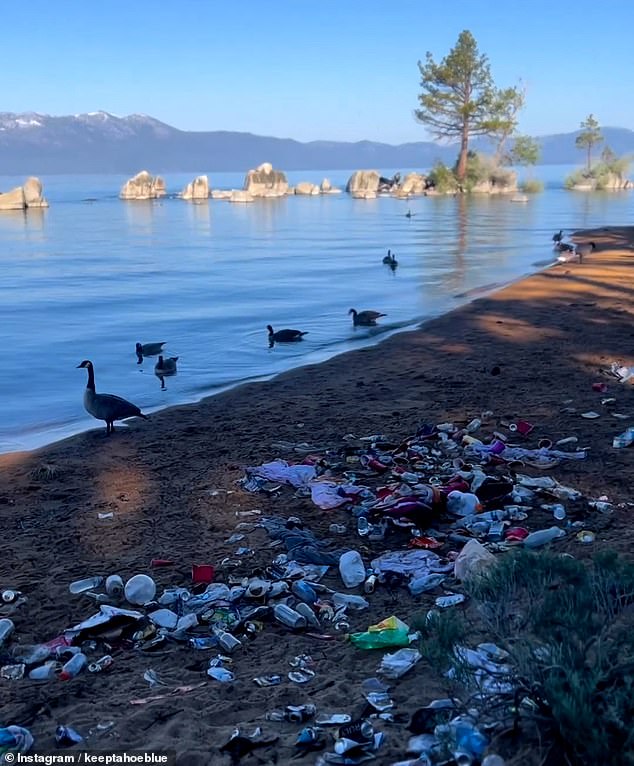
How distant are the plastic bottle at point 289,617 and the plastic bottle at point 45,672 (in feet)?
3.84

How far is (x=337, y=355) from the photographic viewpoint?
13.4 metres

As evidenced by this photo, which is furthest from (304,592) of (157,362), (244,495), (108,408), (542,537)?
(157,362)

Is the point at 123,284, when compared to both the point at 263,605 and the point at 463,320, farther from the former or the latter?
the point at 263,605

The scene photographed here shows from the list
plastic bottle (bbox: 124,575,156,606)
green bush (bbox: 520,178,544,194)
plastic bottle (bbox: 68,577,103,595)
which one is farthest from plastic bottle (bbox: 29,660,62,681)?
green bush (bbox: 520,178,544,194)

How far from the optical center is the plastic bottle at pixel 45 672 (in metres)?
4.06

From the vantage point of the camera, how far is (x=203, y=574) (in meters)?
5.11

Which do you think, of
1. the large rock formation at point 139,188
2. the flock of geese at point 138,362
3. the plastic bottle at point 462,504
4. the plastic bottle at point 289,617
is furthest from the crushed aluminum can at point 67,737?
the large rock formation at point 139,188

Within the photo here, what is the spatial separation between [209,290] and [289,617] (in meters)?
18.5

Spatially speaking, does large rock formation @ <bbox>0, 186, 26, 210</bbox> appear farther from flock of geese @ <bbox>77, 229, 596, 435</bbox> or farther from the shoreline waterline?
the shoreline waterline

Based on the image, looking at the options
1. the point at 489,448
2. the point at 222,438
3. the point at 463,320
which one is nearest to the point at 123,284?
the point at 463,320

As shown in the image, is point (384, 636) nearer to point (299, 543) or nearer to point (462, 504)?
point (299, 543)

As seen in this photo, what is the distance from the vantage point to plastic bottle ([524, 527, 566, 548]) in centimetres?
516

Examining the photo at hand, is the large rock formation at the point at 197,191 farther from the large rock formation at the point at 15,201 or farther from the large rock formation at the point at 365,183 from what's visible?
the large rock formation at the point at 15,201

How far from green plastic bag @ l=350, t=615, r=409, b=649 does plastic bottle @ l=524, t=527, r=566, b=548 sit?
4.18 ft
